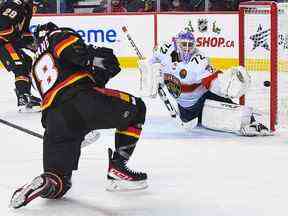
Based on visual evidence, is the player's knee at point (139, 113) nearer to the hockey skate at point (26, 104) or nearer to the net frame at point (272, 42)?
the net frame at point (272, 42)

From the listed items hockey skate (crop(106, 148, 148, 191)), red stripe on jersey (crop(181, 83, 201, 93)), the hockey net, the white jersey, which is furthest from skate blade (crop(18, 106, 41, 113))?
hockey skate (crop(106, 148, 148, 191))

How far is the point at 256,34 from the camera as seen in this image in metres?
4.99

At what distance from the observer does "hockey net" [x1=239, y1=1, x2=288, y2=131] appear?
4414mm

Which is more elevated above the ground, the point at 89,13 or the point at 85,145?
the point at 89,13

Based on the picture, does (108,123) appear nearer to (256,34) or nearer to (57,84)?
(57,84)

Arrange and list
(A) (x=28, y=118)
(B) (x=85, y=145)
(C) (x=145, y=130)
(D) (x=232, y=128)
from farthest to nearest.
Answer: (A) (x=28, y=118) → (C) (x=145, y=130) → (D) (x=232, y=128) → (B) (x=85, y=145)

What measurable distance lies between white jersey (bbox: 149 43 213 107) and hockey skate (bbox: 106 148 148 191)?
1510 millimetres

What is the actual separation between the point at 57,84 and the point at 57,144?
24cm

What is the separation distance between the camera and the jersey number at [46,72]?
285 cm

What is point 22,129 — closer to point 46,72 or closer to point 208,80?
point 208,80

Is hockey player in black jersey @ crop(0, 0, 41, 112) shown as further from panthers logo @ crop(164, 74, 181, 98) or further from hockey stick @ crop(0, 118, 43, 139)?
panthers logo @ crop(164, 74, 181, 98)

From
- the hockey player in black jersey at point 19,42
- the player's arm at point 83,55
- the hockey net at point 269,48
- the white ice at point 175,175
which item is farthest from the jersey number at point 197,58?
the player's arm at point 83,55

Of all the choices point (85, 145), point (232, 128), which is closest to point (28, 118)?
point (85, 145)

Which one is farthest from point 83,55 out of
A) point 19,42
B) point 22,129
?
point 19,42
